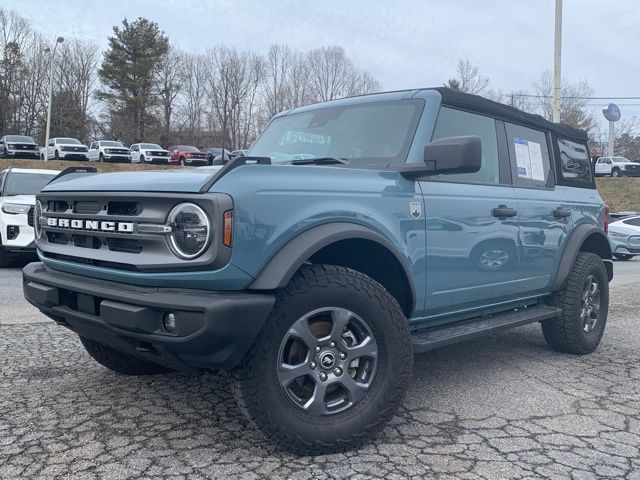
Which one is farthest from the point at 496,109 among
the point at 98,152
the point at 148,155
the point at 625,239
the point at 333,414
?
the point at 148,155

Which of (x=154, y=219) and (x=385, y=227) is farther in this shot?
(x=385, y=227)

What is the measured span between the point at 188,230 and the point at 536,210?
2.88 m

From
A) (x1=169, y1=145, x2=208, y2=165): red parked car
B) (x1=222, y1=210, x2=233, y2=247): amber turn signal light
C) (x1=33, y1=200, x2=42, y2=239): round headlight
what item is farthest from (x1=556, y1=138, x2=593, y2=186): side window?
(x1=169, y1=145, x2=208, y2=165): red parked car

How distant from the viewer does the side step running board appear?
3578 millimetres

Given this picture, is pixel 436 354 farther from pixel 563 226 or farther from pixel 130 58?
pixel 130 58

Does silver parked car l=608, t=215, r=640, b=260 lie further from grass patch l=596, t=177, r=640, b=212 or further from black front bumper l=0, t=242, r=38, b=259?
black front bumper l=0, t=242, r=38, b=259

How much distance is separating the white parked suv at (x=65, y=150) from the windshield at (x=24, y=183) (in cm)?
2728

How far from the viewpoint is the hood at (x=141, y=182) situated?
2822 mm

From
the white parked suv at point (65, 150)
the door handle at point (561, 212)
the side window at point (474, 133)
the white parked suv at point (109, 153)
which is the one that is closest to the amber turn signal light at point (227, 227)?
the side window at point (474, 133)

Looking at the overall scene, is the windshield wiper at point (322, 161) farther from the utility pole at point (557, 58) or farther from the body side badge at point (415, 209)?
the utility pole at point (557, 58)

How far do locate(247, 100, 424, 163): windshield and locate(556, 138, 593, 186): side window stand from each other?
6.56 feet

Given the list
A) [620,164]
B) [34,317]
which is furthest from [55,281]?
[620,164]

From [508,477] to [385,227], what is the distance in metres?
1.34

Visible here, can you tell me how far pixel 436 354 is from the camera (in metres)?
5.08
